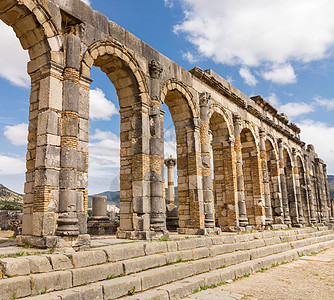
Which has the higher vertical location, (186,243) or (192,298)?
(186,243)

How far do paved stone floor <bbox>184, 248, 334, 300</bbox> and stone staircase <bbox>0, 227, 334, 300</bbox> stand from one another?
1.21ft

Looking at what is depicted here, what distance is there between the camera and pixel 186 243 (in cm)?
832

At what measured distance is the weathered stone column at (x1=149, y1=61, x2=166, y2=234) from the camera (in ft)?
29.6

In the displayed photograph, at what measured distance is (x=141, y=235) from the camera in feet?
27.7

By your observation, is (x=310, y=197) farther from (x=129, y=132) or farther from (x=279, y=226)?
(x=129, y=132)

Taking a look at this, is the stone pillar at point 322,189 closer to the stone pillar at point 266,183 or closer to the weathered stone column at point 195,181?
the stone pillar at point 266,183

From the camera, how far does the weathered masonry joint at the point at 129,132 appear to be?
662 centimetres

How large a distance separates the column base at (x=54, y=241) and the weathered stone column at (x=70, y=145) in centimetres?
13

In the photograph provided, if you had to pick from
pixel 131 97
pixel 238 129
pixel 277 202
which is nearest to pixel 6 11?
pixel 131 97

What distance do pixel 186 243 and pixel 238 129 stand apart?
25.4 feet

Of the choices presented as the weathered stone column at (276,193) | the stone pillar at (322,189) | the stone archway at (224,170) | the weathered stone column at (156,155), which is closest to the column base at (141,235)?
the weathered stone column at (156,155)

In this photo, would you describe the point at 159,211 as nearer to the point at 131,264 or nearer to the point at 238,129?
the point at 131,264

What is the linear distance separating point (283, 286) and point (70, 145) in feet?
18.3

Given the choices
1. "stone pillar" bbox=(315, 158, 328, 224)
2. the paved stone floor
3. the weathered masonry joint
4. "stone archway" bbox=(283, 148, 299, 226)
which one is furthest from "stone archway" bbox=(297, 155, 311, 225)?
the paved stone floor
